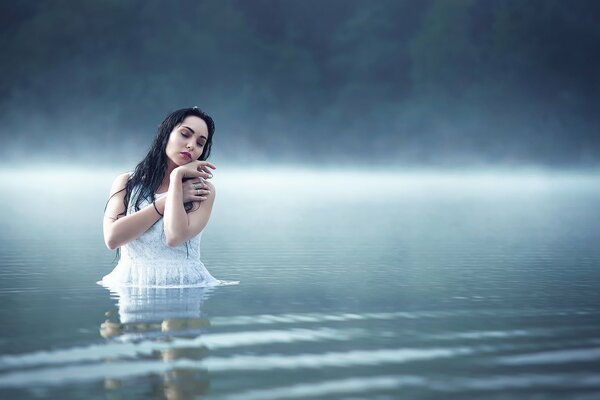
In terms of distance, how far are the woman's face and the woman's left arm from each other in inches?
7.1

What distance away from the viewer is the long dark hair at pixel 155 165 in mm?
6613

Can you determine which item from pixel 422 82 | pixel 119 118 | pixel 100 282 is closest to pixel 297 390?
pixel 100 282

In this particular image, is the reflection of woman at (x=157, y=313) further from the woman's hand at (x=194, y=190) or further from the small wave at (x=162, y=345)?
the woman's hand at (x=194, y=190)

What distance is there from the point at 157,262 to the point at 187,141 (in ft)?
2.67

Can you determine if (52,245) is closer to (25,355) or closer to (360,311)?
(360,311)

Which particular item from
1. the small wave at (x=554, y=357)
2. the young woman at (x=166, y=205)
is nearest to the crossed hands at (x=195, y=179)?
the young woman at (x=166, y=205)

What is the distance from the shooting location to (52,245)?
12.2 m

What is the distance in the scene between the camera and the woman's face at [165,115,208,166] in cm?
654

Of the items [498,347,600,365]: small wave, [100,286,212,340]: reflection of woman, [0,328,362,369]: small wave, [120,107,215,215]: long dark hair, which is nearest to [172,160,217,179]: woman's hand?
[120,107,215,215]: long dark hair

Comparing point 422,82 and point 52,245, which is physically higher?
point 422,82

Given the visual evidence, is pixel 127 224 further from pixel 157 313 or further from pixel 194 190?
pixel 157 313

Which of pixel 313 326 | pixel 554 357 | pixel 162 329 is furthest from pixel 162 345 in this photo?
pixel 554 357

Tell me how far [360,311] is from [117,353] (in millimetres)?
2006

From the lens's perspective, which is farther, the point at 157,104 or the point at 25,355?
the point at 157,104
